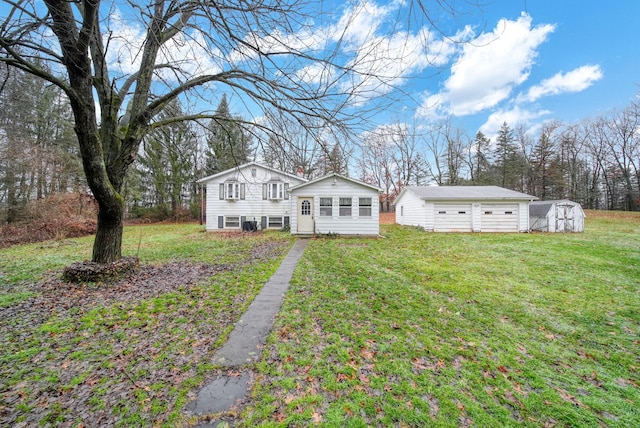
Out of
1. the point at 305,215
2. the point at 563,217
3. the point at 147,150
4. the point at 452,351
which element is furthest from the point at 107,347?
the point at 563,217

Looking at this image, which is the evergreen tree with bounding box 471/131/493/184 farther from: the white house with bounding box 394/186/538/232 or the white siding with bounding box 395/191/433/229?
the white house with bounding box 394/186/538/232

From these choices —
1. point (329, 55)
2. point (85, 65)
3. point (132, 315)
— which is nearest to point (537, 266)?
point (329, 55)

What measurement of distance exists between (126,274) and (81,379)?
3.85 meters

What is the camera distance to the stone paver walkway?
224 centimetres

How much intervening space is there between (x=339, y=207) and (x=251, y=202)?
622 cm

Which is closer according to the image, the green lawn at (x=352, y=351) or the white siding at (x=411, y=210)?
the green lawn at (x=352, y=351)

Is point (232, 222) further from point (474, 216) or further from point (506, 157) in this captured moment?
point (506, 157)

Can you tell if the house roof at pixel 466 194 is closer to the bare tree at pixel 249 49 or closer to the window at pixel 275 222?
the window at pixel 275 222

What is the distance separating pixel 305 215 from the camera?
13422mm

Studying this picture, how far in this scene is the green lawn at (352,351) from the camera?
217cm

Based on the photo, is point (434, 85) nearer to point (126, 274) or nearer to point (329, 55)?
point (329, 55)

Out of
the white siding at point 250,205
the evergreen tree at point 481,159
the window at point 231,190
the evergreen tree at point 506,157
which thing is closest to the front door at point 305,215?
the white siding at point 250,205

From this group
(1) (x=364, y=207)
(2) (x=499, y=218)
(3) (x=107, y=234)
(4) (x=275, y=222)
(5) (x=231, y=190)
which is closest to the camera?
(3) (x=107, y=234)

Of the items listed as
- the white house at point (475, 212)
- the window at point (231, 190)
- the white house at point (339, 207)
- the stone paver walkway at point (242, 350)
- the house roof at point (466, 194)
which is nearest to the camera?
the stone paver walkway at point (242, 350)
